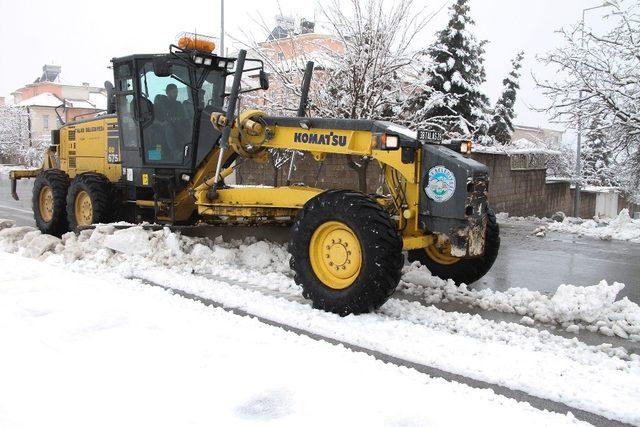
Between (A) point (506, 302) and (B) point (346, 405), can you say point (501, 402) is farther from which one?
(A) point (506, 302)

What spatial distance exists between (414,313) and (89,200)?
5.41 meters

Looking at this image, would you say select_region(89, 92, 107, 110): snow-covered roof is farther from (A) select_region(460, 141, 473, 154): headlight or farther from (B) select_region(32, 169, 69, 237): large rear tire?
(A) select_region(460, 141, 473, 154): headlight

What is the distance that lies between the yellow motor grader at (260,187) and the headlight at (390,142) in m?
0.01

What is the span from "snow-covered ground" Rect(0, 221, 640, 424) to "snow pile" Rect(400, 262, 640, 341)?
11mm

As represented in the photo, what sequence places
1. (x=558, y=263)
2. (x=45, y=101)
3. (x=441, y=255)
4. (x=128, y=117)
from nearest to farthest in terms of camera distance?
(x=441, y=255) < (x=558, y=263) < (x=128, y=117) < (x=45, y=101)

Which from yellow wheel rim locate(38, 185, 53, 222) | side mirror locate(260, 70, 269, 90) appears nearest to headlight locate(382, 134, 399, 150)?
side mirror locate(260, 70, 269, 90)

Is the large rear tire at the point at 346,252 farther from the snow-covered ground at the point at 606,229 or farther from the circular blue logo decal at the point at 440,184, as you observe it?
the snow-covered ground at the point at 606,229

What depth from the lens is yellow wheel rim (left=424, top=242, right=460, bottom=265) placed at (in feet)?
20.2

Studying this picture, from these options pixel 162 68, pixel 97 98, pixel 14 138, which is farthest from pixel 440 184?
pixel 97 98

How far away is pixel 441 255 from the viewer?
6.26 m

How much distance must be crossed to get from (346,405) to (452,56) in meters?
20.2

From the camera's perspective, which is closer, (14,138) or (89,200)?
(89,200)

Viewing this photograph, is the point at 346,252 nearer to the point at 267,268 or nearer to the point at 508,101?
the point at 267,268

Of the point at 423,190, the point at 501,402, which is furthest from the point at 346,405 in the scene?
the point at 423,190
